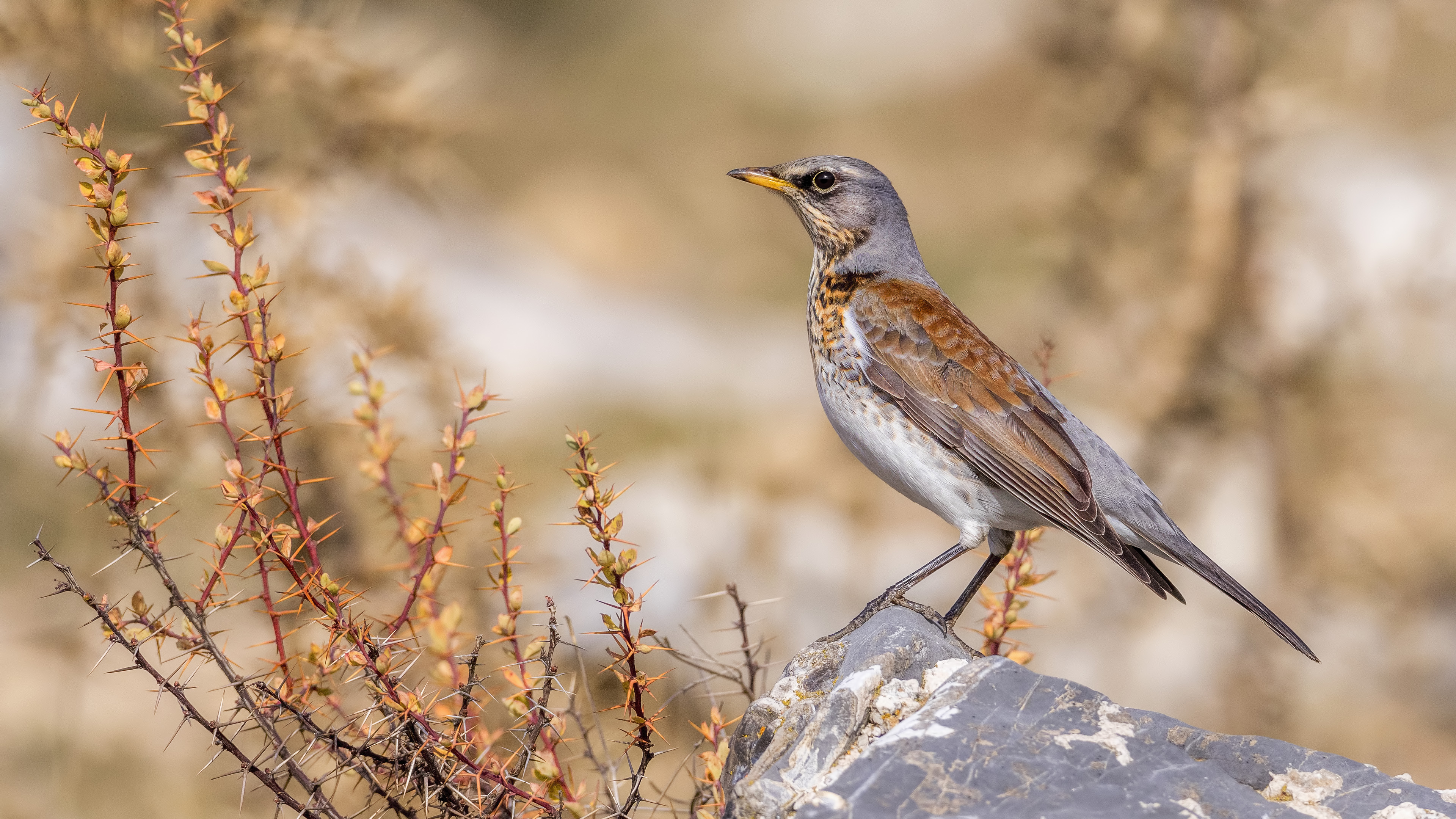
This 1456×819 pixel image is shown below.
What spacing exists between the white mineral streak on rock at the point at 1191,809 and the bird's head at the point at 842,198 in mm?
2909

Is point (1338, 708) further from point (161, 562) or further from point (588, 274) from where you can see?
point (588, 274)

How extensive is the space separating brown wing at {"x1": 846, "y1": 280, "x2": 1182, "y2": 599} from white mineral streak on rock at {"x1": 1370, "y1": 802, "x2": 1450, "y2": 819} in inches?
52.5

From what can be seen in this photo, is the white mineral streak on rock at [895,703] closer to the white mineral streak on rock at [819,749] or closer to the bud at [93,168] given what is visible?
the white mineral streak on rock at [819,749]

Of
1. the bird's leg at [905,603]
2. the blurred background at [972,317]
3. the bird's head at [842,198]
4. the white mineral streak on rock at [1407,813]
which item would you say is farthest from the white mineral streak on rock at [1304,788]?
the blurred background at [972,317]

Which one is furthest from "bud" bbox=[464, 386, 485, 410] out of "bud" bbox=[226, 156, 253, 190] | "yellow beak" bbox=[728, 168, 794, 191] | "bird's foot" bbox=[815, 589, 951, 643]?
"yellow beak" bbox=[728, 168, 794, 191]

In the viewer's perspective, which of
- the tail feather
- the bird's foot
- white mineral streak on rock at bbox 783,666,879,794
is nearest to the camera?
white mineral streak on rock at bbox 783,666,879,794

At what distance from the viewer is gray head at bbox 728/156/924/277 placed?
4.94 meters

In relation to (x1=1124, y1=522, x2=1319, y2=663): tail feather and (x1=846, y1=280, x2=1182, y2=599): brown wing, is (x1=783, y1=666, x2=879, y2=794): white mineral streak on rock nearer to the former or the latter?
(x1=846, y1=280, x2=1182, y2=599): brown wing

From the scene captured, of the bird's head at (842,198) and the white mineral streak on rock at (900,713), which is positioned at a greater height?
the bird's head at (842,198)

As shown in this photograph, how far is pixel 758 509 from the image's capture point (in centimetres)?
915

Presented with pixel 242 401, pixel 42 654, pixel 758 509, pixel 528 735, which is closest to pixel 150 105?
pixel 242 401

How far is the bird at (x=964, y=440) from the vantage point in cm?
418

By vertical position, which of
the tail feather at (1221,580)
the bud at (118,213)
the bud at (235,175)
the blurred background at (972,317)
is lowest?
the bud at (118,213)

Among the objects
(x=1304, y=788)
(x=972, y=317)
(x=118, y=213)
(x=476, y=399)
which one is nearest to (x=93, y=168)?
(x=118, y=213)
